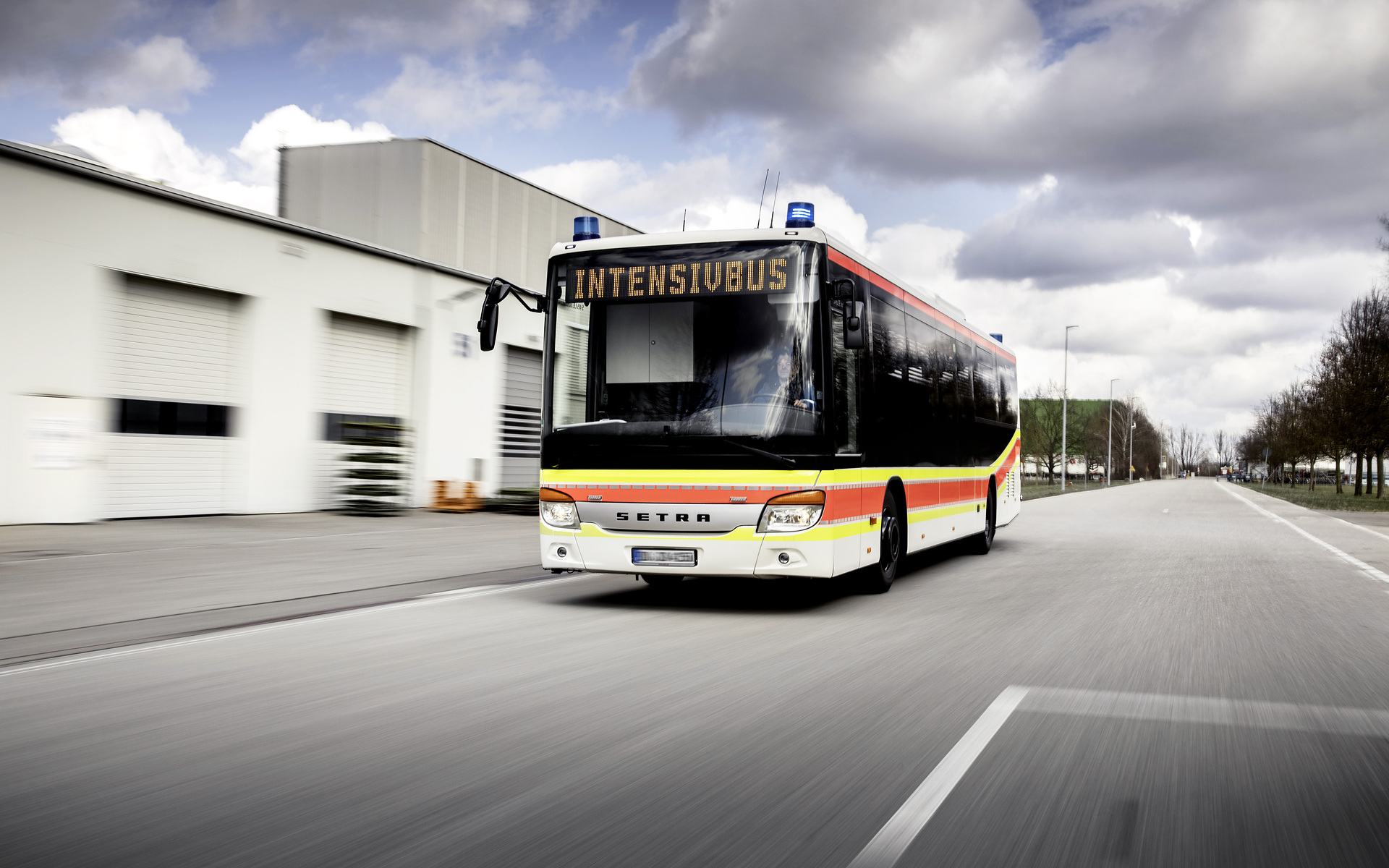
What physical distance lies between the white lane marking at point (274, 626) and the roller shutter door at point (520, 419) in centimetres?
1568

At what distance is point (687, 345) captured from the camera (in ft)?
30.1

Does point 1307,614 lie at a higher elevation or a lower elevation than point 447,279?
lower

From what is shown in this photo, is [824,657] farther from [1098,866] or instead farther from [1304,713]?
[1098,866]

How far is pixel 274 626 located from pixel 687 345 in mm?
3785

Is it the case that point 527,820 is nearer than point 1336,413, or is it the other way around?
point 527,820

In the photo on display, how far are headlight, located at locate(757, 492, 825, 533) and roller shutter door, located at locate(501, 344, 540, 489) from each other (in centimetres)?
1847

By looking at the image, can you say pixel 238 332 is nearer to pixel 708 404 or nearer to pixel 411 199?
pixel 411 199

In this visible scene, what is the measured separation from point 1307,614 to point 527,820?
27.1 ft

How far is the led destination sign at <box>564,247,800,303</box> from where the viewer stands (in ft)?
30.0

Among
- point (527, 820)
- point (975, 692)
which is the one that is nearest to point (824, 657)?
point (975, 692)

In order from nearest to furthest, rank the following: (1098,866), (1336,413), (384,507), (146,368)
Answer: (1098,866)
(146,368)
(384,507)
(1336,413)

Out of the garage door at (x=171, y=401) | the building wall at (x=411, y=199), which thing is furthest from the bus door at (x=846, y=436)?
the building wall at (x=411, y=199)

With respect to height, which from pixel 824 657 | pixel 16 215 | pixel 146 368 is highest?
pixel 16 215

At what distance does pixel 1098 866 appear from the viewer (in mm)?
3484
